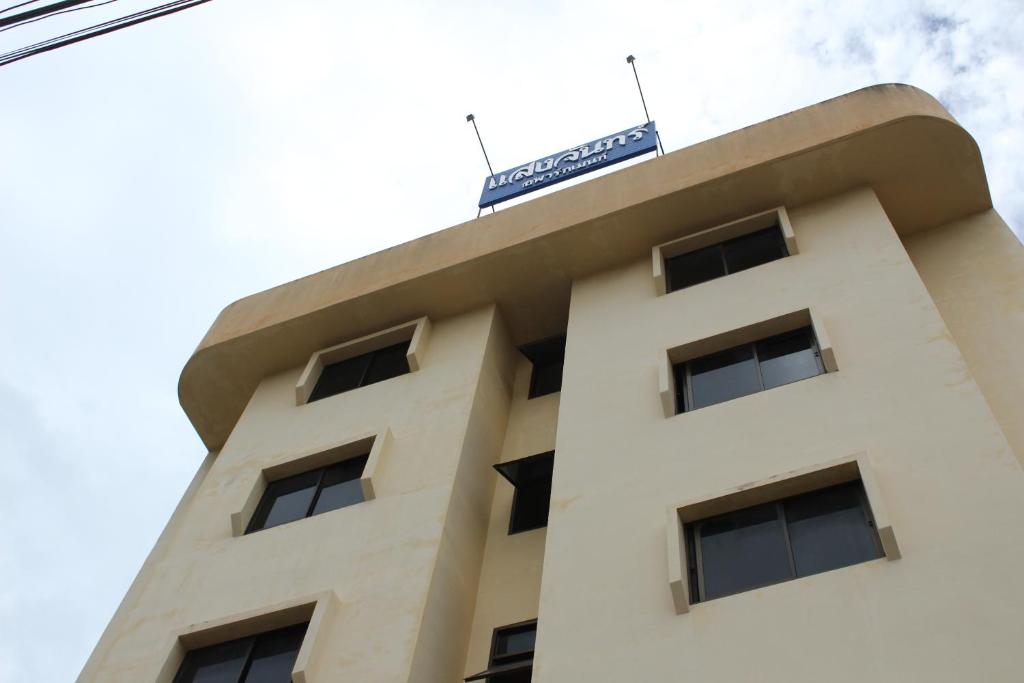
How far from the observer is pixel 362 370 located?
1548cm

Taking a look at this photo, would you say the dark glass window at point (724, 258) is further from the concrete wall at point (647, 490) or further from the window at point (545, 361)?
the window at point (545, 361)

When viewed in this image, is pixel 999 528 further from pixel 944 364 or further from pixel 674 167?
pixel 674 167

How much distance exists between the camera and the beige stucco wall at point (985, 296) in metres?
10.9

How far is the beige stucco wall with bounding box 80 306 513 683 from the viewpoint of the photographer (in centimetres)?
1035

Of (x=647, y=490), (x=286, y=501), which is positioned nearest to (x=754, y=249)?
(x=647, y=490)

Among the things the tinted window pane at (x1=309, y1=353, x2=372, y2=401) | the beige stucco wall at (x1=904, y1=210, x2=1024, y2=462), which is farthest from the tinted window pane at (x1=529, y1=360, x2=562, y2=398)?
the beige stucco wall at (x1=904, y1=210, x2=1024, y2=462)

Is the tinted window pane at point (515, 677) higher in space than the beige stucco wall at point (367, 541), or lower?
lower

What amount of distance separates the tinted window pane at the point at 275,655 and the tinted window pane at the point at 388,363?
4.87 m

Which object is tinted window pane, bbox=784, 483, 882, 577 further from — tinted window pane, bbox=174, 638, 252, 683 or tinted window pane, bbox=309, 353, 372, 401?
tinted window pane, bbox=309, 353, 372, 401

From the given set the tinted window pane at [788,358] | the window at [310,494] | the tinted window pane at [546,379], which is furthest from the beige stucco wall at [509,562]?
the tinted window pane at [788,358]

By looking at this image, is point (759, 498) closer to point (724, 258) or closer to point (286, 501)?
point (724, 258)

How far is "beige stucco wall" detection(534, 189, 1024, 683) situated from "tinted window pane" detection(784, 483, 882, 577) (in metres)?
0.30

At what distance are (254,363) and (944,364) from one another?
10584 mm

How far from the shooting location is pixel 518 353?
16219 millimetres
